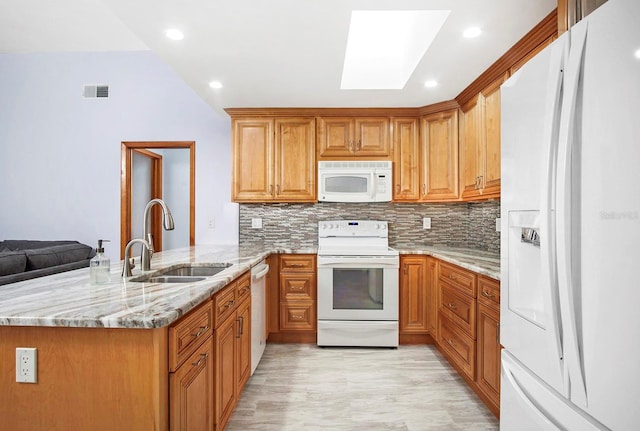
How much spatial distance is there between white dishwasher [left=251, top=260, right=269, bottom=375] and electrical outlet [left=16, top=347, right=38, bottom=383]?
147 cm

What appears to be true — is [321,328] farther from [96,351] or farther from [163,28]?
[163,28]

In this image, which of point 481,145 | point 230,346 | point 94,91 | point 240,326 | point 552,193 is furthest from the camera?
point 94,91

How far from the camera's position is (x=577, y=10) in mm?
1237

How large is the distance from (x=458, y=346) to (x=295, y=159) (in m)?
2.19

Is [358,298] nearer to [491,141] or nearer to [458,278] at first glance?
[458,278]

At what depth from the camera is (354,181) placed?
355cm

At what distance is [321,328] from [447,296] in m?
1.13

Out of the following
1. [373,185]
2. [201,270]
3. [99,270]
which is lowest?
[201,270]

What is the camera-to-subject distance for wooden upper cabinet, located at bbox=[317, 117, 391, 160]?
11.8 feet

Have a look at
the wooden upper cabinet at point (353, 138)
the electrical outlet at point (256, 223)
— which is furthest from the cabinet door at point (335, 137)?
the electrical outlet at point (256, 223)

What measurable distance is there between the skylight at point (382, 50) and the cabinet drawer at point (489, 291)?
1.53m

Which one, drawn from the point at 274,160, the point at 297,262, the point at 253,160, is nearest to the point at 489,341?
the point at 297,262

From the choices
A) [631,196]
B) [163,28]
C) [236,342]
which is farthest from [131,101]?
[631,196]

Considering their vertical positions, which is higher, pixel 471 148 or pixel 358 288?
pixel 471 148
